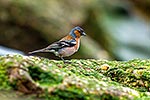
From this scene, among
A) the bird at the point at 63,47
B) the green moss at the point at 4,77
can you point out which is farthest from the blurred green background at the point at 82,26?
the green moss at the point at 4,77

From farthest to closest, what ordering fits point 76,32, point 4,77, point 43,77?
point 76,32, point 43,77, point 4,77

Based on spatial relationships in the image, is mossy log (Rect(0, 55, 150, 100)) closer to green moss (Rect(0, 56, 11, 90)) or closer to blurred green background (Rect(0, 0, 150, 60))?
green moss (Rect(0, 56, 11, 90))

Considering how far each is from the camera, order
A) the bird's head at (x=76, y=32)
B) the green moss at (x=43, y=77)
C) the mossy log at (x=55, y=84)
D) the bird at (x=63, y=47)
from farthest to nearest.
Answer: the bird's head at (x=76, y=32), the bird at (x=63, y=47), the green moss at (x=43, y=77), the mossy log at (x=55, y=84)

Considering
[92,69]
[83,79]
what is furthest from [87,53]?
[83,79]

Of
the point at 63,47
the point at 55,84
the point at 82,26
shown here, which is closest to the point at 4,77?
the point at 55,84

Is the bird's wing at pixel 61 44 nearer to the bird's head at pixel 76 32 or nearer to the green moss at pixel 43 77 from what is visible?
the bird's head at pixel 76 32

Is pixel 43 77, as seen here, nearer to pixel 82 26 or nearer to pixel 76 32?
pixel 76 32

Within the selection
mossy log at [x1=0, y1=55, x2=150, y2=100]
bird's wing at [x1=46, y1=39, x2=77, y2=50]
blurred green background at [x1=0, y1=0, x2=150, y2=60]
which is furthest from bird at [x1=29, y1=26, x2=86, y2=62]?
blurred green background at [x1=0, y1=0, x2=150, y2=60]

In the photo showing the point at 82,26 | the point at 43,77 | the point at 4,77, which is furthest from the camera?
the point at 82,26
